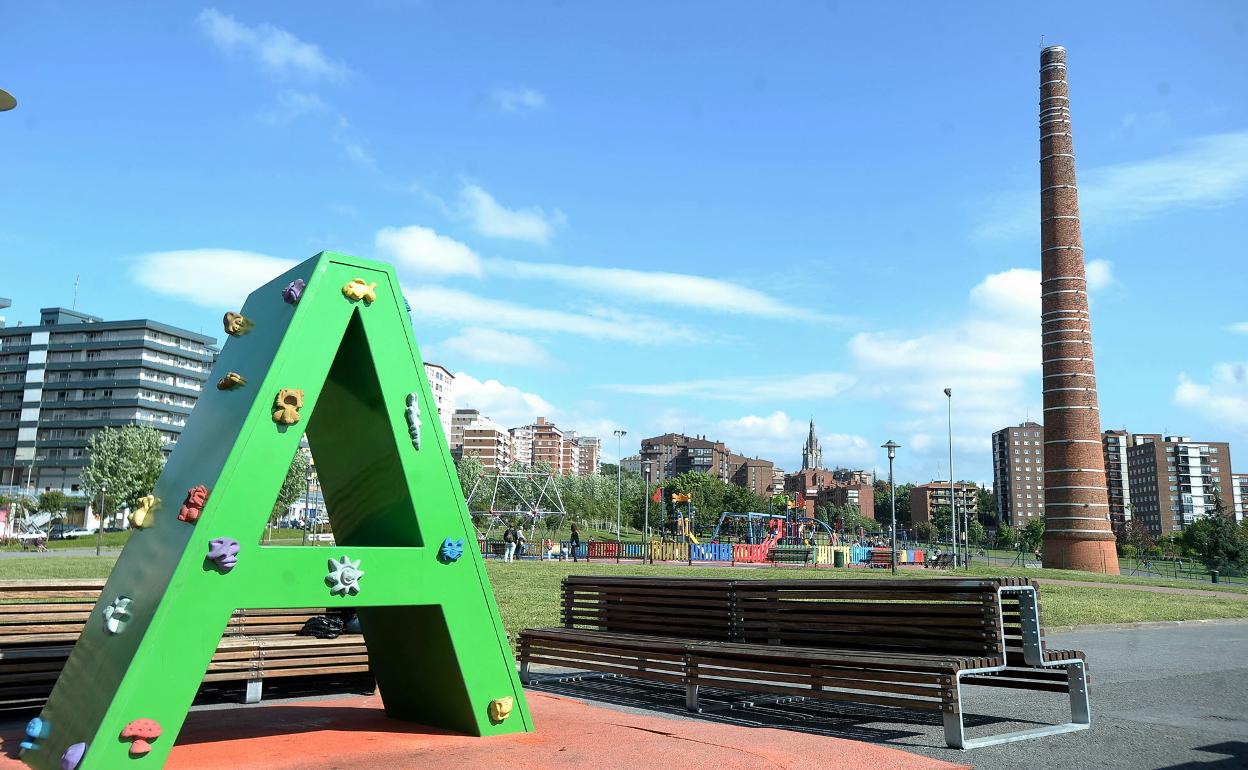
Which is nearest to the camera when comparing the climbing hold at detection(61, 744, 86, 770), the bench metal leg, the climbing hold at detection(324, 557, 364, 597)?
the climbing hold at detection(61, 744, 86, 770)

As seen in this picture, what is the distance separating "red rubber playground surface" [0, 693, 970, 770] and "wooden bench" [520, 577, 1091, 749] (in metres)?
0.59

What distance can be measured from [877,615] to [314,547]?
4106mm

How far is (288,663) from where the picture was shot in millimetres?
7379

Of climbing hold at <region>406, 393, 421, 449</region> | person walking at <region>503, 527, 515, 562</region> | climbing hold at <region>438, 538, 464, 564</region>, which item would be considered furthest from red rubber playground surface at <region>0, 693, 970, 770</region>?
person walking at <region>503, 527, 515, 562</region>

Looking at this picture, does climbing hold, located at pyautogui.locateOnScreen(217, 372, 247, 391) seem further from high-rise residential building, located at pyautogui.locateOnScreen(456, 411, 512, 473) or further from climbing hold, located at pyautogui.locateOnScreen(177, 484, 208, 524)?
high-rise residential building, located at pyautogui.locateOnScreen(456, 411, 512, 473)

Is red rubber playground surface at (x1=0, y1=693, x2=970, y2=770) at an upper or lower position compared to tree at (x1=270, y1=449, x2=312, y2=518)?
lower

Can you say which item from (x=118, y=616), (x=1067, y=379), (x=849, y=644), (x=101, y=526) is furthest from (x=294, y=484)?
(x=118, y=616)

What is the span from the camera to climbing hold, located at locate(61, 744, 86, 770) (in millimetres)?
4422

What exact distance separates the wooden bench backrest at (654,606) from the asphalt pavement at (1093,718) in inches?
21.8

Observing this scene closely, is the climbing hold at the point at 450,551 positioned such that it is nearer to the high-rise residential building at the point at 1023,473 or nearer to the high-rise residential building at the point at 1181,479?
the high-rise residential building at the point at 1181,479

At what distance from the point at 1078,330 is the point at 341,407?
5254 cm

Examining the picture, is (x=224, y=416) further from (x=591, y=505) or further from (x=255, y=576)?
(x=591, y=505)

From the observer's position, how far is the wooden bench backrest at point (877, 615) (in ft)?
20.9

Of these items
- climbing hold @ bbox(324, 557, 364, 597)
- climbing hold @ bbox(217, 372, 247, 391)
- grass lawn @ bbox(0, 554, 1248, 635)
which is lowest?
grass lawn @ bbox(0, 554, 1248, 635)
